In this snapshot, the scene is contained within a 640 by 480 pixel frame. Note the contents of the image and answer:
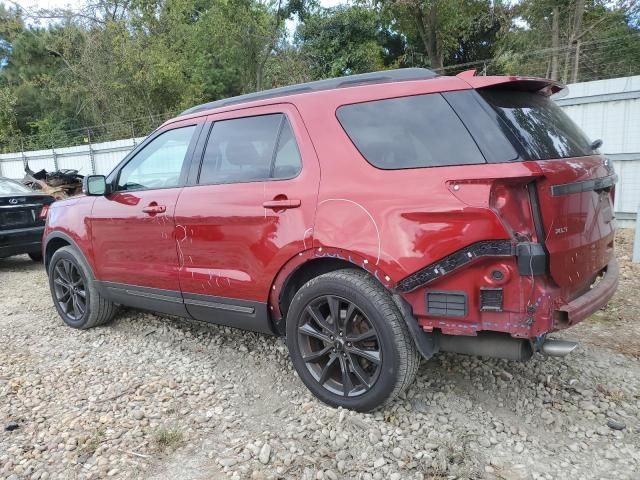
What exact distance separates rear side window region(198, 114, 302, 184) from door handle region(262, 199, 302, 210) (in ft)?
0.56

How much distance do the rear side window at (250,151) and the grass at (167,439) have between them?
1571mm

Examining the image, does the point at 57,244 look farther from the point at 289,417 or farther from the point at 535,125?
the point at 535,125

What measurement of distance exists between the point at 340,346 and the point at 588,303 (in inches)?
51.9

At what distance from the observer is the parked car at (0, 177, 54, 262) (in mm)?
7105

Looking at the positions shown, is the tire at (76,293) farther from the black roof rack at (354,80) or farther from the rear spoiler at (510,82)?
the rear spoiler at (510,82)

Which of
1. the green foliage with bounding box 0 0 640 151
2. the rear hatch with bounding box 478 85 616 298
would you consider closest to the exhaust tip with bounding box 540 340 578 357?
the rear hatch with bounding box 478 85 616 298

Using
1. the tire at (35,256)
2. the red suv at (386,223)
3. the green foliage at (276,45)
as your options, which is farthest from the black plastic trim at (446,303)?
the green foliage at (276,45)

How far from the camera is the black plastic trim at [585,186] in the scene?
7.89ft

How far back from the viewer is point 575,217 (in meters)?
2.53

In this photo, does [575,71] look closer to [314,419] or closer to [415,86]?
[415,86]

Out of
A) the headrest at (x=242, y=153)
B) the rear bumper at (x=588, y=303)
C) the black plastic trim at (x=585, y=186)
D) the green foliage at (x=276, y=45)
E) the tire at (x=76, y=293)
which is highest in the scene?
the green foliage at (x=276, y=45)

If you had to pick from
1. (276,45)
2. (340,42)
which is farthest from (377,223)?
(340,42)

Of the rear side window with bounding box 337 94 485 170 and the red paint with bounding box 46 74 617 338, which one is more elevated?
the rear side window with bounding box 337 94 485 170

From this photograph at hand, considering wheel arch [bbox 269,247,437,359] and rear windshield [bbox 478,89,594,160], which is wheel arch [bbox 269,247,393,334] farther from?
rear windshield [bbox 478,89,594,160]
